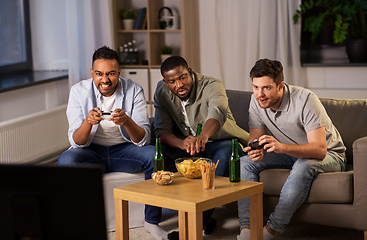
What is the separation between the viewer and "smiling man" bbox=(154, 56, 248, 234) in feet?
8.21

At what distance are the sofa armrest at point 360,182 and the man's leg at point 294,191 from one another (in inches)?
6.9

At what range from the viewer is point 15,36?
165 inches

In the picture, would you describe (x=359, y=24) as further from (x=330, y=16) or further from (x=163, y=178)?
(x=163, y=178)

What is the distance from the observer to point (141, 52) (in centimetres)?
497

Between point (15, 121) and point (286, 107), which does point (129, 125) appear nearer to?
point (286, 107)

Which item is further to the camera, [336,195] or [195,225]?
[336,195]

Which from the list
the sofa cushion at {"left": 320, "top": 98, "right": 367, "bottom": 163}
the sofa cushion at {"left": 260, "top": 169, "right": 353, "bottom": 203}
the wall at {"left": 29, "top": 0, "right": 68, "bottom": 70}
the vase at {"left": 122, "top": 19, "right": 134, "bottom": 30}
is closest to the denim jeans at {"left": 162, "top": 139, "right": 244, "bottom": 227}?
the sofa cushion at {"left": 260, "top": 169, "right": 353, "bottom": 203}

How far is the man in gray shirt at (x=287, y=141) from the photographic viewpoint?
6.97 ft

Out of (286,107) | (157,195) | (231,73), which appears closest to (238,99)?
(286,107)

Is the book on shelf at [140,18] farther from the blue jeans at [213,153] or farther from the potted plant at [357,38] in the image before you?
the blue jeans at [213,153]

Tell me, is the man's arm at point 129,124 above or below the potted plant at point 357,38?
below

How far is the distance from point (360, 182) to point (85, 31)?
302 cm

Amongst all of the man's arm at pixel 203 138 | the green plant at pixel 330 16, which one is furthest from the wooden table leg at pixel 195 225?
the green plant at pixel 330 16

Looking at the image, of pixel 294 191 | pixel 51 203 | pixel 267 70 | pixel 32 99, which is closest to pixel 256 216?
pixel 294 191
